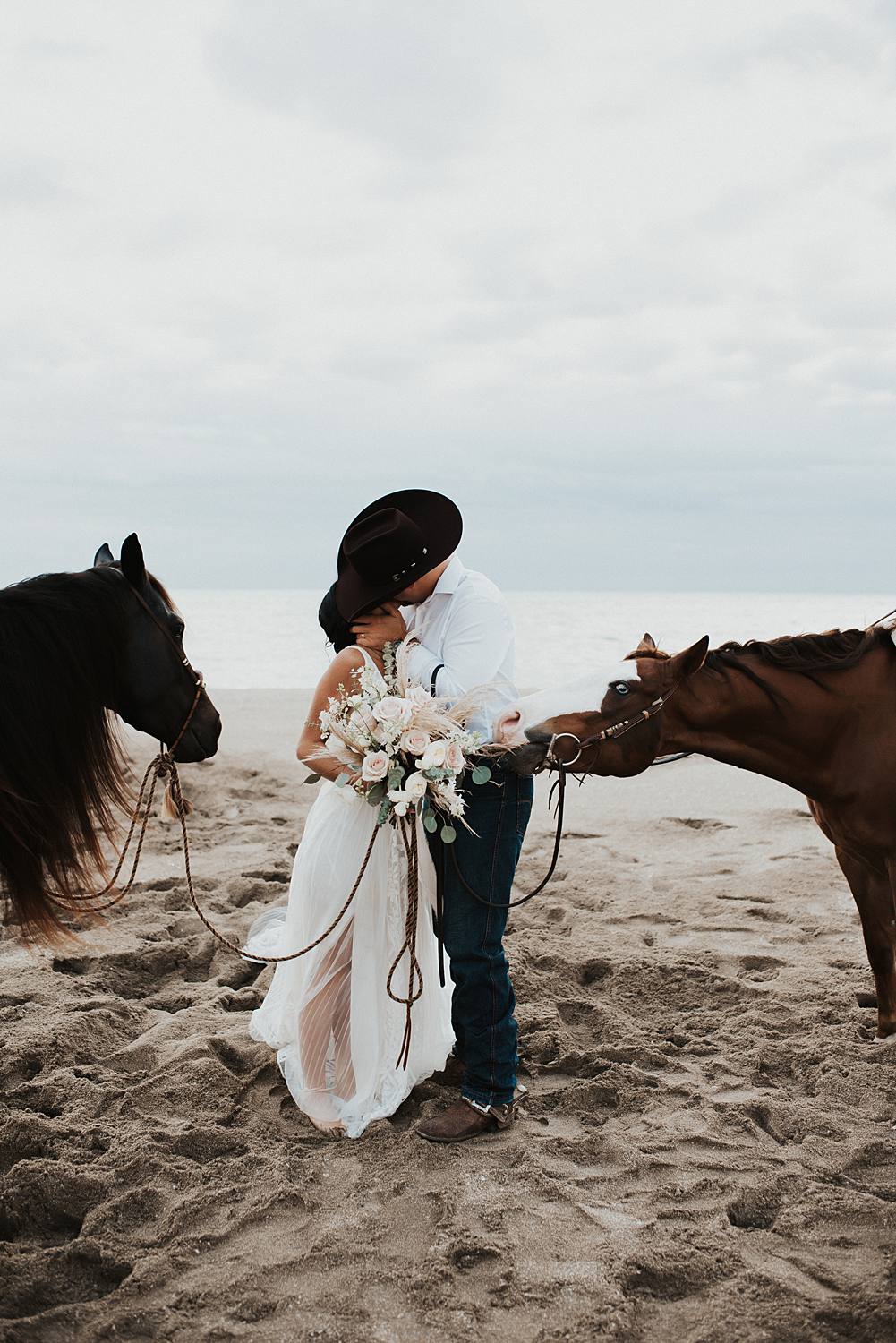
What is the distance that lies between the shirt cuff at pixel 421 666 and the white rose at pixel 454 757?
1.09ft

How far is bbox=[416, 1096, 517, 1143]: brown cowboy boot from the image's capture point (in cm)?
300

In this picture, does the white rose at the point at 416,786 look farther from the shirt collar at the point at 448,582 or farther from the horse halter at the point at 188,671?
the horse halter at the point at 188,671

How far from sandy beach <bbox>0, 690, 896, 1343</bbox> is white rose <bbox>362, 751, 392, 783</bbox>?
3.68 feet

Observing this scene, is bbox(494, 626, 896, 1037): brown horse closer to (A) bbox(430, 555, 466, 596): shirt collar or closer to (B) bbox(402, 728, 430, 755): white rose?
(A) bbox(430, 555, 466, 596): shirt collar

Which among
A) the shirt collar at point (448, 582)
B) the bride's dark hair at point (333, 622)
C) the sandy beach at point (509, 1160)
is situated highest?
the shirt collar at point (448, 582)

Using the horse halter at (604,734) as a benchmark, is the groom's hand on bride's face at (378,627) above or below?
above

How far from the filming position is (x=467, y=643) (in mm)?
2924

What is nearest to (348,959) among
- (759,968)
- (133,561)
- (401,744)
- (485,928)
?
(485,928)

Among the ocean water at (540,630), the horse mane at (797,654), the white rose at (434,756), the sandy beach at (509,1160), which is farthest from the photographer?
the ocean water at (540,630)

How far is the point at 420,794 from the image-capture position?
2.68 m

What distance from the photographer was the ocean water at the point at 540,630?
20719 millimetres

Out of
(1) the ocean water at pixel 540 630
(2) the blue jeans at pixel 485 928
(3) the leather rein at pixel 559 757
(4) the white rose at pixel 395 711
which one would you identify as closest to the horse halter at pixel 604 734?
(3) the leather rein at pixel 559 757

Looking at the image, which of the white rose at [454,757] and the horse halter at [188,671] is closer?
the white rose at [454,757]

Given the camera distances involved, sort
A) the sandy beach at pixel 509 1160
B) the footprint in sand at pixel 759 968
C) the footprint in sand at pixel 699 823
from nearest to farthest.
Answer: the sandy beach at pixel 509 1160
the footprint in sand at pixel 759 968
the footprint in sand at pixel 699 823
